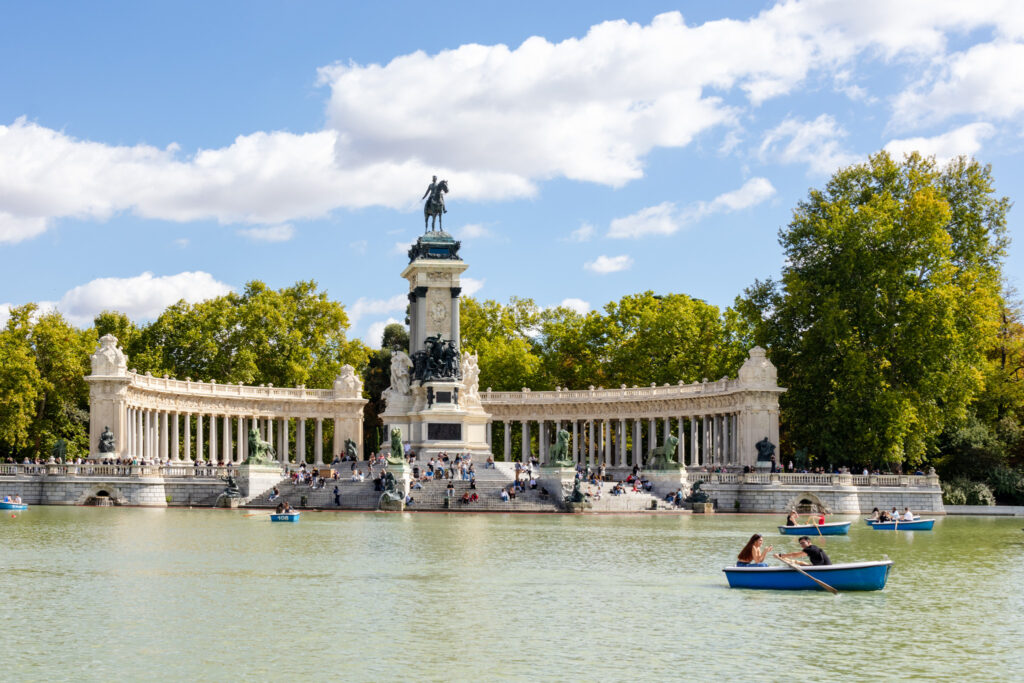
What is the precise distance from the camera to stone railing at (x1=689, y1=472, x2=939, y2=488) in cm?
5953

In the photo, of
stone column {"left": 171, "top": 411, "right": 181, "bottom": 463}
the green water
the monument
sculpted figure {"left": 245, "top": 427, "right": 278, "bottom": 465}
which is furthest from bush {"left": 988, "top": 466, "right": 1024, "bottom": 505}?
stone column {"left": 171, "top": 411, "right": 181, "bottom": 463}

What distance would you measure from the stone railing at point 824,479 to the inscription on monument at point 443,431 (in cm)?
1684

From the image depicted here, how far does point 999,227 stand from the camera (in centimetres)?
6894

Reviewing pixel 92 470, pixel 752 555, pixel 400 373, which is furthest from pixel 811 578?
pixel 400 373

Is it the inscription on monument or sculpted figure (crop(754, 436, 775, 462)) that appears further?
the inscription on monument

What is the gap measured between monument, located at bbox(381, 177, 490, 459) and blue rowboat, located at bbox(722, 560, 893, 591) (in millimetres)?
46174

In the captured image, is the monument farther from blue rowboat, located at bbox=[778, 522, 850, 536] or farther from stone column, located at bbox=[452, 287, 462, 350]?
blue rowboat, located at bbox=[778, 522, 850, 536]

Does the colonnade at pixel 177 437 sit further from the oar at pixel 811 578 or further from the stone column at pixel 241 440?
the oar at pixel 811 578

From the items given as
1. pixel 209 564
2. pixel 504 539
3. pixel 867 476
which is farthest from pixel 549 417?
pixel 209 564

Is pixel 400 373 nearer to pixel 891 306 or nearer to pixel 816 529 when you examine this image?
pixel 891 306

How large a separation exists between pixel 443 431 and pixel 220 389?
16624 mm

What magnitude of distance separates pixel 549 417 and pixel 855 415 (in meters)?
26.2

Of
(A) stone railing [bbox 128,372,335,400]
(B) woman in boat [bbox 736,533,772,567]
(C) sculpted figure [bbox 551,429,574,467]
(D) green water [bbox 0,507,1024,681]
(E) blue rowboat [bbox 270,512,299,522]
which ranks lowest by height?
(D) green water [bbox 0,507,1024,681]

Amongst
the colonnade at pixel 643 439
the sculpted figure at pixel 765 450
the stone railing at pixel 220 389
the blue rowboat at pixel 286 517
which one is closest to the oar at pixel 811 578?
the blue rowboat at pixel 286 517
